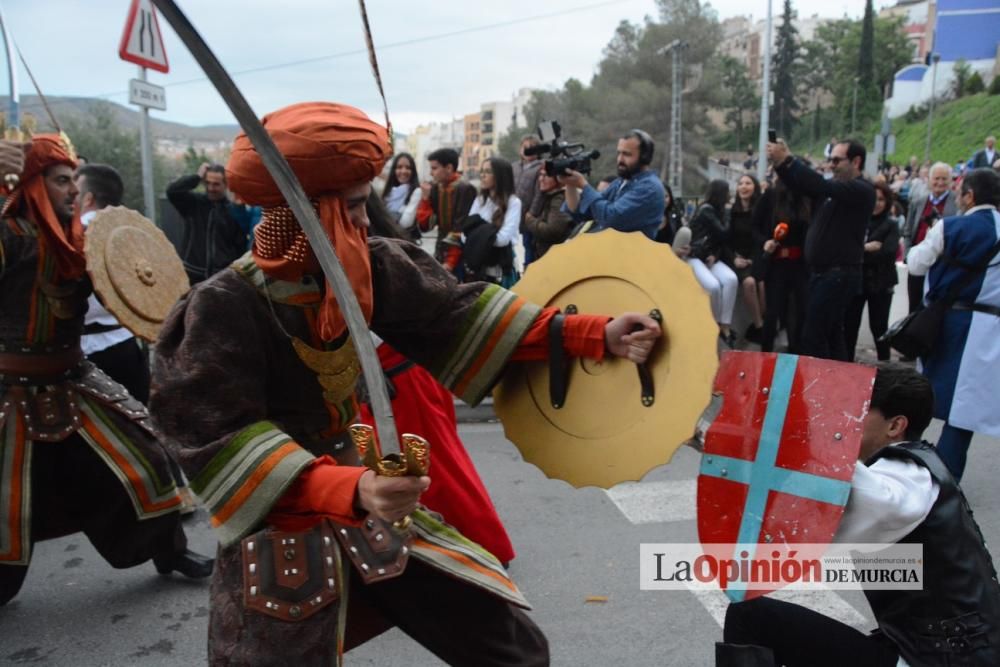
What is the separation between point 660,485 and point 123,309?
9.73 feet

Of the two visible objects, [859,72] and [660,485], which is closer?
[660,485]

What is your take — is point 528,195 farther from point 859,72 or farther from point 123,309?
point 859,72

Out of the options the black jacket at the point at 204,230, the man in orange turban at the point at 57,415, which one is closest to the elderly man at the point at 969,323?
the man in orange turban at the point at 57,415

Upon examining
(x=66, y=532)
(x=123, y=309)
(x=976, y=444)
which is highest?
(x=123, y=309)

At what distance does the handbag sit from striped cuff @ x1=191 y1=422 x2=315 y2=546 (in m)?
3.68

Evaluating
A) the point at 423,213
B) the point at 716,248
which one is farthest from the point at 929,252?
the point at 423,213

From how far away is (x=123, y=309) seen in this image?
3262mm

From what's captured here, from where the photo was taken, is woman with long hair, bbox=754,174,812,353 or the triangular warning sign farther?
woman with long hair, bbox=754,174,812,353

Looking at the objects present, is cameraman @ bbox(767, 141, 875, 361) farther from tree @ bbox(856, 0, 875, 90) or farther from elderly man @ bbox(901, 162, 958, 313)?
tree @ bbox(856, 0, 875, 90)

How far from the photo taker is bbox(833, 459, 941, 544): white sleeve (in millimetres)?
1853

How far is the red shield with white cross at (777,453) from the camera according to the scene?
1773 millimetres

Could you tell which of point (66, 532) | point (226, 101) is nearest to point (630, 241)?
point (226, 101)

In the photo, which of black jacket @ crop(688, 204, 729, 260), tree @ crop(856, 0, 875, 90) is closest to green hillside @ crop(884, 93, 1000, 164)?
tree @ crop(856, 0, 875, 90)

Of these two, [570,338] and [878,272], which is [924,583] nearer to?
[570,338]
